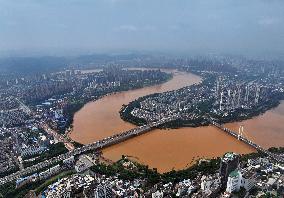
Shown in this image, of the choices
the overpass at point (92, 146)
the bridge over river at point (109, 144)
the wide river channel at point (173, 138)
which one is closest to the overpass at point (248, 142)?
the bridge over river at point (109, 144)

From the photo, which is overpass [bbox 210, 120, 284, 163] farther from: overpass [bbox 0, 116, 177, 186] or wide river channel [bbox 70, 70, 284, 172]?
overpass [bbox 0, 116, 177, 186]

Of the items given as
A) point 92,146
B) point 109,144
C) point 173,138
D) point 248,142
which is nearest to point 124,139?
point 109,144

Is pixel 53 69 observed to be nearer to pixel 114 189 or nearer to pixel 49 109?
pixel 49 109

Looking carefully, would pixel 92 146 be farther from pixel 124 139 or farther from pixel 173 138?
pixel 173 138

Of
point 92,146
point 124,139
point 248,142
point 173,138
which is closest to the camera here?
point 248,142

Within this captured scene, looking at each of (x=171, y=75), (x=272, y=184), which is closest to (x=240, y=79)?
(x=171, y=75)
